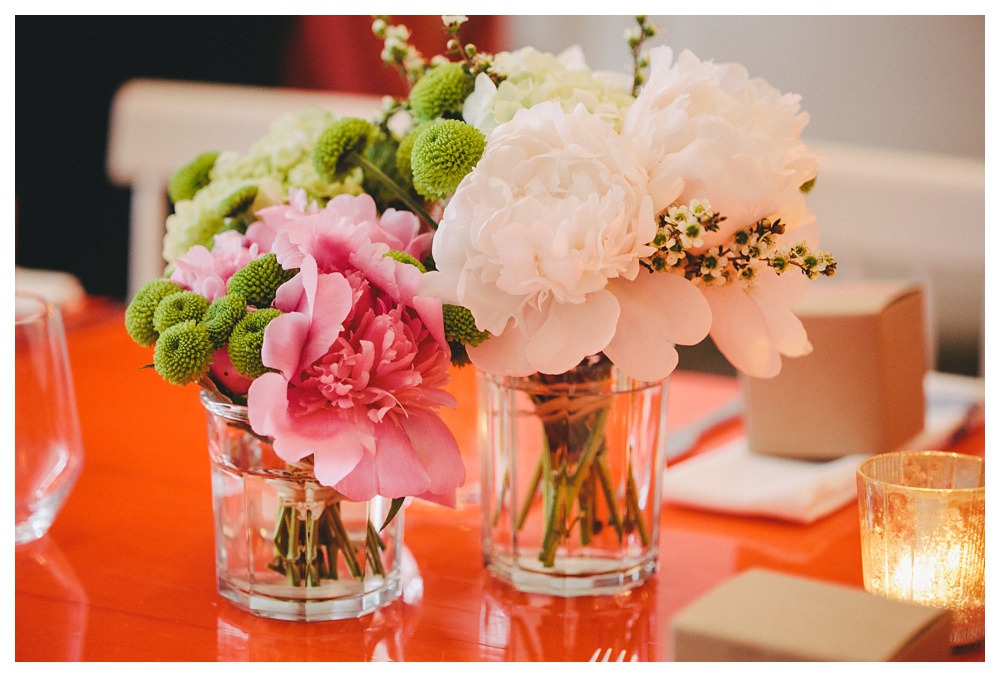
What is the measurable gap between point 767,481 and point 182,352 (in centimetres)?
54

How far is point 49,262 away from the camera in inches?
113

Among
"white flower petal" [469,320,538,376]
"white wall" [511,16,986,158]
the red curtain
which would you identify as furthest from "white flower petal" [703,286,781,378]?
"white wall" [511,16,986,158]

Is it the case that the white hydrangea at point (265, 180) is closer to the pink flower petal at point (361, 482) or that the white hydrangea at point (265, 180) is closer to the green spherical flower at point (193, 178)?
the green spherical flower at point (193, 178)

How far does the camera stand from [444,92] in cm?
67

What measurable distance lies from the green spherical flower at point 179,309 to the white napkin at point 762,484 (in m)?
0.45

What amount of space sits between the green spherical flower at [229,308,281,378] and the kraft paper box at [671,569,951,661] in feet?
0.86

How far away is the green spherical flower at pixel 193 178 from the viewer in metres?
0.78

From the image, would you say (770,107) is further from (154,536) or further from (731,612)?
(154,536)

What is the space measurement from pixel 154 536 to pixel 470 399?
1.44 ft

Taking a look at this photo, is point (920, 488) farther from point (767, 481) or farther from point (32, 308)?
point (32, 308)

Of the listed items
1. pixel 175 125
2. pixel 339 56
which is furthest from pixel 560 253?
pixel 339 56

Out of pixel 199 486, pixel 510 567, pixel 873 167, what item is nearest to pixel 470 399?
pixel 199 486

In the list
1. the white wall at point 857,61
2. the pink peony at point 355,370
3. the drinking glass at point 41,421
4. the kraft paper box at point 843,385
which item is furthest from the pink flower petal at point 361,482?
the white wall at point 857,61

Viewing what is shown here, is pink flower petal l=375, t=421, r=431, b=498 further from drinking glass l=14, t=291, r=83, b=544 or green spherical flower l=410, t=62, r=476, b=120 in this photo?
drinking glass l=14, t=291, r=83, b=544
